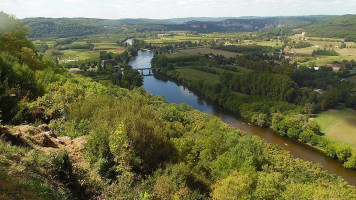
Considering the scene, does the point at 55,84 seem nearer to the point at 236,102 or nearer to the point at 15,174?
the point at 15,174

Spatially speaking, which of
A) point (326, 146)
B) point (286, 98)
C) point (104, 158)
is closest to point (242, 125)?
point (326, 146)

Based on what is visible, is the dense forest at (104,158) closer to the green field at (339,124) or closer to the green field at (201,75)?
the green field at (339,124)

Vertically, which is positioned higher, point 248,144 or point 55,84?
point 55,84

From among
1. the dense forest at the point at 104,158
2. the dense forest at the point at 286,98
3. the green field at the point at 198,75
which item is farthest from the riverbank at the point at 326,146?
the green field at the point at 198,75

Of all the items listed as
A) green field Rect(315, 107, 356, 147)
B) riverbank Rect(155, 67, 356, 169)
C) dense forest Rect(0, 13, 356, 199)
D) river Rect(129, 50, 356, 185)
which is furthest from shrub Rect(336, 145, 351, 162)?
dense forest Rect(0, 13, 356, 199)

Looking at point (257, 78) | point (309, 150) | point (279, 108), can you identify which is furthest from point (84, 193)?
point (257, 78)
